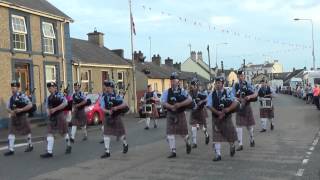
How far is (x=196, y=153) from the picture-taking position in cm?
1400

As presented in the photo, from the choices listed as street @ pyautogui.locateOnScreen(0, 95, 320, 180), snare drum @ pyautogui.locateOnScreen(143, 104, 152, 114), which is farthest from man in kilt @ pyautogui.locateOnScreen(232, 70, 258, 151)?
snare drum @ pyautogui.locateOnScreen(143, 104, 152, 114)

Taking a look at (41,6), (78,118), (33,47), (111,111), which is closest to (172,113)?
(111,111)

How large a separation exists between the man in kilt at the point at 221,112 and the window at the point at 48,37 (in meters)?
17.7

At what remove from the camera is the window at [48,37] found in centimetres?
2899

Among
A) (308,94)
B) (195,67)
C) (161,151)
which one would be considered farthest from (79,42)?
(195,67)

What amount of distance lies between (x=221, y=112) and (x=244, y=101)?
3136 millimetres

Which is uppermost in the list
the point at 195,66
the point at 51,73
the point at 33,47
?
the point at 195,66

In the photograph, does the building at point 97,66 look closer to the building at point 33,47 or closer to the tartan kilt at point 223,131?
the building at point 33,47

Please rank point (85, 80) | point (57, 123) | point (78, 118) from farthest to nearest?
point (85, 80) → point (78, 118) → point (57, 123)

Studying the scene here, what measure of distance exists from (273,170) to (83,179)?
3621 millimetres

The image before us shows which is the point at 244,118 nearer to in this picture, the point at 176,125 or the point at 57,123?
the point at 176,125

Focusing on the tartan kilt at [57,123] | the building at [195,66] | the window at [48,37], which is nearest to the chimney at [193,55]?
the building at [195,66]

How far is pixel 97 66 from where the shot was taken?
37.1 m

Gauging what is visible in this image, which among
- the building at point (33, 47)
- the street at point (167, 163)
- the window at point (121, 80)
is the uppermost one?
the building at point (33, 47)
